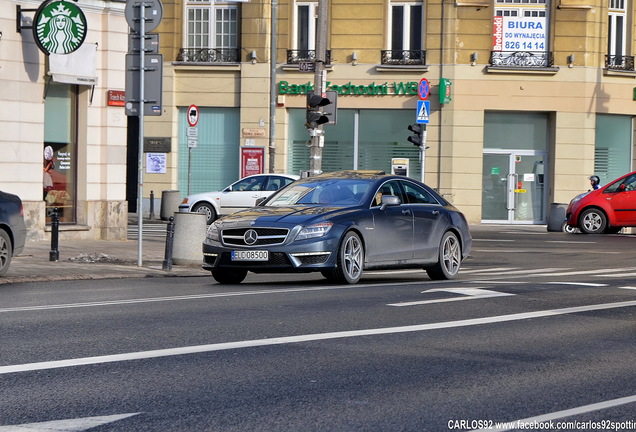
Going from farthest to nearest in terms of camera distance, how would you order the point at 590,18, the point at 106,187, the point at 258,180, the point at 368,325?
the point at 590,18 → the point at 258,180 → the point at 106,187 → the point at 368,325

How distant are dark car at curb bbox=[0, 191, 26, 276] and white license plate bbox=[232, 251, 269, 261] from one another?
3.25m

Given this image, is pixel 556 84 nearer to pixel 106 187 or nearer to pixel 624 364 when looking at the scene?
pixel 106 187

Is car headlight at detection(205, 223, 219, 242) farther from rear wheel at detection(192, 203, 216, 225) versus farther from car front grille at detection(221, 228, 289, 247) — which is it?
rear wheel at detection(192, 203, 216, 225)

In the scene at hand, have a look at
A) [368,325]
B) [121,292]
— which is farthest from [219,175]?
[368,325]

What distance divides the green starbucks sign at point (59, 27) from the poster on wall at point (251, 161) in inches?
636

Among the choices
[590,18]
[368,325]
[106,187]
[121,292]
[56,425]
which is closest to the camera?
[56,425]

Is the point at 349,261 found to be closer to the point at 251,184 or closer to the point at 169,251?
the point at 169,251

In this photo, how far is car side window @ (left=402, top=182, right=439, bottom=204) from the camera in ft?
52.6

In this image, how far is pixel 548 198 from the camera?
37.9 m

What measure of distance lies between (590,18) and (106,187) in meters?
19.2

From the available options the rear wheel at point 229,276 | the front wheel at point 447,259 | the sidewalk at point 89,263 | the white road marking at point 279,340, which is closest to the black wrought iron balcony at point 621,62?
the sidewalk at point 89,263

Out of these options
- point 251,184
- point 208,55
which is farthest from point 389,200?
point 208,55

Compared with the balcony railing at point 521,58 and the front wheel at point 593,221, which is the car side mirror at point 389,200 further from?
the balcony railing at point 521,58

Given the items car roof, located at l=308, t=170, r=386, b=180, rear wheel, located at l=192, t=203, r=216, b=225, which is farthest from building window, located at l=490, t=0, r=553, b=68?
car roof, located at l=308, t=170, r=386, b=180
